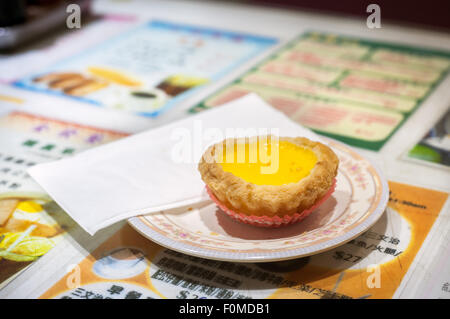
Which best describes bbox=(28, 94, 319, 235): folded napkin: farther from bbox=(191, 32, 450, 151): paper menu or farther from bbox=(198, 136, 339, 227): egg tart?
bbox=(191, 32, 450, 151): paper menu

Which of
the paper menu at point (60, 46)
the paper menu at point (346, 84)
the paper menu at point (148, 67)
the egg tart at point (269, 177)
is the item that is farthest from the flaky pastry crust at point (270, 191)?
the paper menu at point (60, 46)

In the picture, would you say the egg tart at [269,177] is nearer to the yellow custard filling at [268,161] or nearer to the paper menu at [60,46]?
the yellow custard filling at [268,161]

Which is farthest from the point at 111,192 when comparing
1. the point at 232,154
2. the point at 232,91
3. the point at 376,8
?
the point at 376,8

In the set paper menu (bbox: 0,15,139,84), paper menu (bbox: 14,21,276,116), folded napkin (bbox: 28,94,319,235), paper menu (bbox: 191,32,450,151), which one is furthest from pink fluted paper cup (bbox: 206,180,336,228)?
paper menu (bbox: 0,15,139,84)

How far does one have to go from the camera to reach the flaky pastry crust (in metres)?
0.95

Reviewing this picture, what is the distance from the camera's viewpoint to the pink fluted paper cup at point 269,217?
0.97 m

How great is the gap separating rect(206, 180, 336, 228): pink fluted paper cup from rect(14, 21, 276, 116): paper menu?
68 centimetres

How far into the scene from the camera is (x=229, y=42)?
6.99ft

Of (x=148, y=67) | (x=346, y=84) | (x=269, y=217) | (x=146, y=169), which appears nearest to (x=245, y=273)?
(x=269, y=217)

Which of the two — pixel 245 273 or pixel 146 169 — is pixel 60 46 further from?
pixel 245 273

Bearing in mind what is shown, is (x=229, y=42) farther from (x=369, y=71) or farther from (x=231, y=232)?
(x=231, y=232)

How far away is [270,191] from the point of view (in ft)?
3.12

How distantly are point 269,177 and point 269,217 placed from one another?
0.25ft

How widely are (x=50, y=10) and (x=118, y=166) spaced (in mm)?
1285
